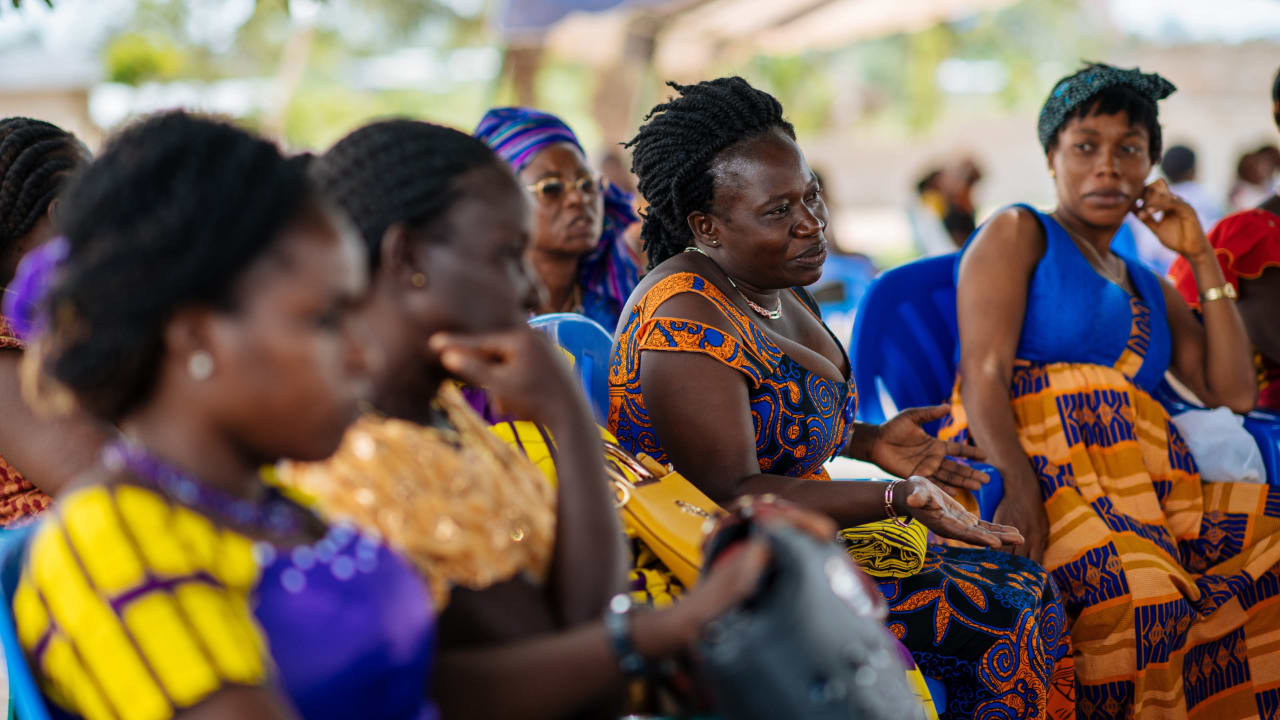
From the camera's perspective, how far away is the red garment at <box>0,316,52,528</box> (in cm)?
246

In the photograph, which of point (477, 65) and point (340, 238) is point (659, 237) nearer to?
point (340, 238)

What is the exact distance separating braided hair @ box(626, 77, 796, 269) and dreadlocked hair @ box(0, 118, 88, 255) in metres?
1.31

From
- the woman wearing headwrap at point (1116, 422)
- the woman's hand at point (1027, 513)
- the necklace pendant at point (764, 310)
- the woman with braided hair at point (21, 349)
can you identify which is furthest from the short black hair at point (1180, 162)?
the woman with braided hair at point (21, 349)

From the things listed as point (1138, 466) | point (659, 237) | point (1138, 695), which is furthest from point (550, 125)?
point (1138, 695)

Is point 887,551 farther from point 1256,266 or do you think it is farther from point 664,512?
point 1256,266

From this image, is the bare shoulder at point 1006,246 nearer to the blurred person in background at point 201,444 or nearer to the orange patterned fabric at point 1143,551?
the orange patterned fabric at point 1143,551

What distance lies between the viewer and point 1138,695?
3014mm

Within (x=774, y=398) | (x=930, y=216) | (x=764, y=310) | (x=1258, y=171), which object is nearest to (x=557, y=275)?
(x=764, y=310)

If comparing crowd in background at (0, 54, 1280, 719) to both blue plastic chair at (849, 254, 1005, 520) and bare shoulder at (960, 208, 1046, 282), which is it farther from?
blue plastic chair at (849, 254, 1005, 520)

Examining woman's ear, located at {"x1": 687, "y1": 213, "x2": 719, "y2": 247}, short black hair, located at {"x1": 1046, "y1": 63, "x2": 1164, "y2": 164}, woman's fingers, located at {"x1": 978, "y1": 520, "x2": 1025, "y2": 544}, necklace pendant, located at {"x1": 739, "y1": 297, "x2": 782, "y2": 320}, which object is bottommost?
woman's fingers, located at {"x1": 978, "y1": 520, "x2": 1025, "y2": 544}

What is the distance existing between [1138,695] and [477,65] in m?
25.5

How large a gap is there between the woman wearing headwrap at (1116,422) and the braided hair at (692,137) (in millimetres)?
928

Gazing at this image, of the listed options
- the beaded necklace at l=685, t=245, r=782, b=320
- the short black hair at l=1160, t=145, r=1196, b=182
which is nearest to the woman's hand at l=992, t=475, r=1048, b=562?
the beaded necklace at l=685, t=245, r=782, b=320

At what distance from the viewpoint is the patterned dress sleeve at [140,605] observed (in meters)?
1.23
